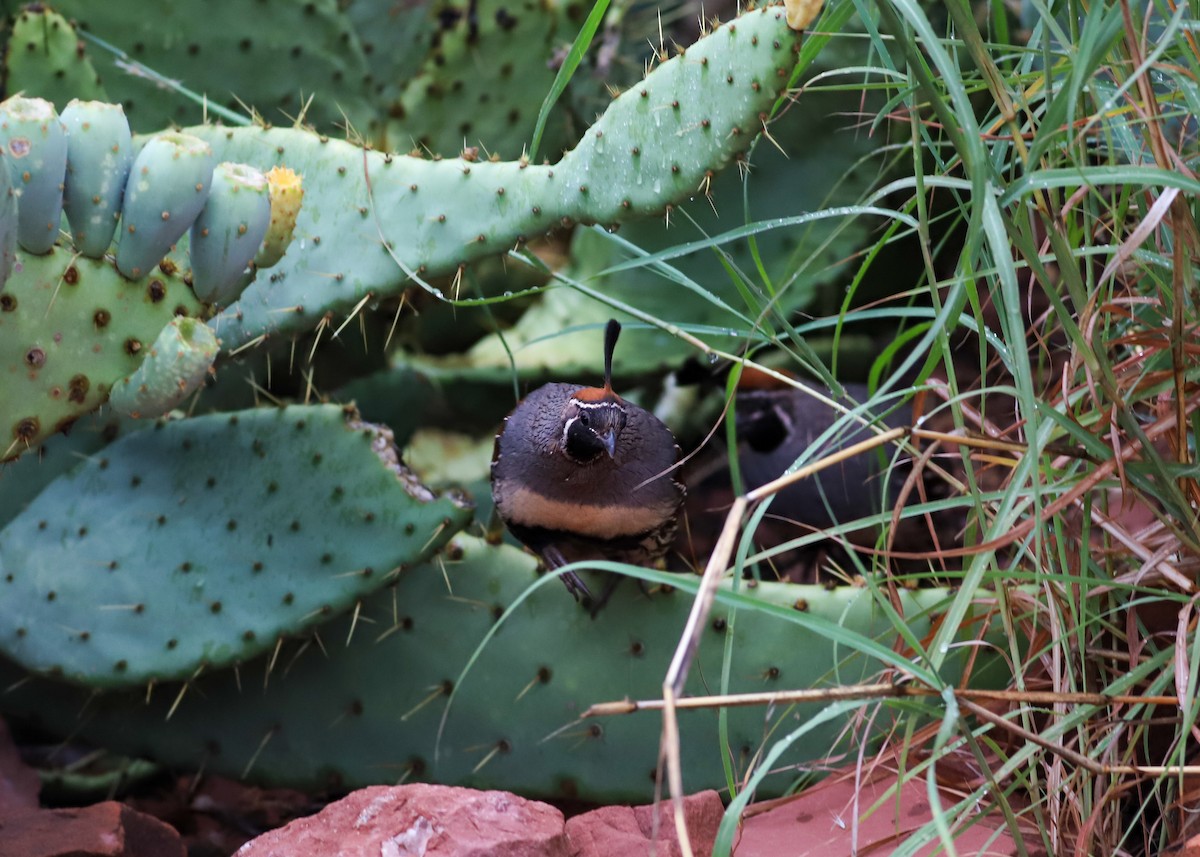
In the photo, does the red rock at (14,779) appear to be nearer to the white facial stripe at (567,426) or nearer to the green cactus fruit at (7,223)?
the green cactus fruit at (7,223)

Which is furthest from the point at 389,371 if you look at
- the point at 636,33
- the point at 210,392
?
the point at 636,33

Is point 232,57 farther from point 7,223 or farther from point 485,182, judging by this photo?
point 7,223

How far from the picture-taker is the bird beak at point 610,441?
84.0 inches

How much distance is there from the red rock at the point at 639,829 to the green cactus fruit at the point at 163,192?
94 centimetres

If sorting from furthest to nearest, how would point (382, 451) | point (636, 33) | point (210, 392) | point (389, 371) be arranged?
point (636, 33) < point (389, 371) < point (210, 392) < point (382, 451)

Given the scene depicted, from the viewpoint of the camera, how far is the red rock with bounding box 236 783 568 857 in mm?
1434

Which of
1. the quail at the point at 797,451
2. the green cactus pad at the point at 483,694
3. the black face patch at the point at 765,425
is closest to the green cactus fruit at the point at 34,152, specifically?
the green cactus pad at the point at 483,694

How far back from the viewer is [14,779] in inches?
84.1

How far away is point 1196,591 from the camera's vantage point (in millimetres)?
1464

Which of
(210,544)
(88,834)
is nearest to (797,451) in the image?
(210,544)

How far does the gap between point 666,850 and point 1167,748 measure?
0.70 metres

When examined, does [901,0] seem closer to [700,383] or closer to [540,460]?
[540,460]

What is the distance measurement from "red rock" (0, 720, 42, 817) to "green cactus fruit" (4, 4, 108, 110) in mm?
1229

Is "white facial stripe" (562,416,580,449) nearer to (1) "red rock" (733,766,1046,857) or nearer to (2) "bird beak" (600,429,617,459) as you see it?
(2) "bird beak" (600,429,617,459)
